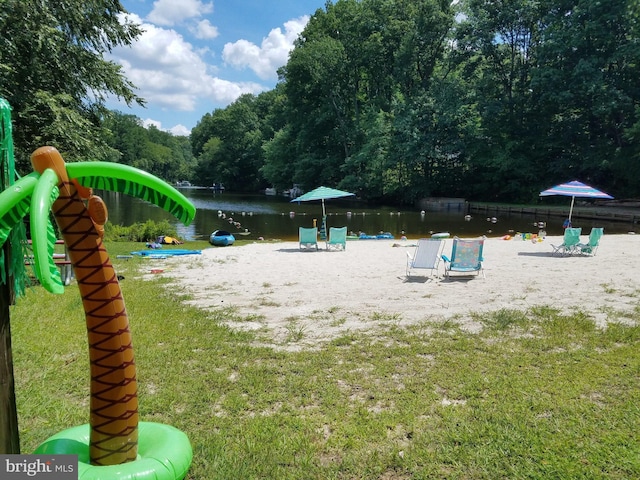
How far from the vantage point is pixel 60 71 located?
1248cm

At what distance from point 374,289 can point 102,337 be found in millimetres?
6269

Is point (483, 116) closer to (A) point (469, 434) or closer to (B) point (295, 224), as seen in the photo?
(B) point (295, 224)

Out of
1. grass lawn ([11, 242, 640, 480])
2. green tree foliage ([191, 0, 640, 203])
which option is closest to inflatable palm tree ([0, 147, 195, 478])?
grass lawn ([11, 242, 640, 480])

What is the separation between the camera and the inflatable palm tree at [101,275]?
7.19 feet

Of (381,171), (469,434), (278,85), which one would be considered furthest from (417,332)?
(278,85)

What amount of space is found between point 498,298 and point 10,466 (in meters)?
6.87

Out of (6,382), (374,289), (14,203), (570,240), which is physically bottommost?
(374,289)

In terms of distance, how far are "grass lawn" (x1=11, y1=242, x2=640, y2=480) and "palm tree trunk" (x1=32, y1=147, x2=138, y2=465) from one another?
701 millimetres

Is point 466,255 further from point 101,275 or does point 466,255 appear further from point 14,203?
point 14,203

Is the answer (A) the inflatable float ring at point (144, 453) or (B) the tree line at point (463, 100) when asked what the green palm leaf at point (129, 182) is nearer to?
(A) the inflatable float ring at point (144, 453)

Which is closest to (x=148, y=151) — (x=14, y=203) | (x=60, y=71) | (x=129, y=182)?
(x=60, y=71)

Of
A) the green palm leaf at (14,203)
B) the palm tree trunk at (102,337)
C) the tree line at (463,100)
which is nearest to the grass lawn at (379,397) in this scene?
the palm tree trunk at (102,337)

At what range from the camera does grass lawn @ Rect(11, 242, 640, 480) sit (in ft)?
9.81

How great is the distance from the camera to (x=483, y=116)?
37.3 meters
